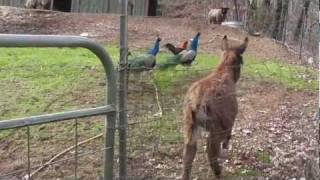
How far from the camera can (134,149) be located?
22.2 feet

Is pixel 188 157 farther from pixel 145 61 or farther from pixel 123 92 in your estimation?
pixel 145 61

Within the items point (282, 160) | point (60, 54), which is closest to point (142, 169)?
point (282, 160)

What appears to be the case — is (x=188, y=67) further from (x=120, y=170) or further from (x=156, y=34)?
(x=156, y=34)

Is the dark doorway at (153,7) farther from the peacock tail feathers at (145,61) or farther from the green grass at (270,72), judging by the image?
the peacock tail feathers at (145,61)

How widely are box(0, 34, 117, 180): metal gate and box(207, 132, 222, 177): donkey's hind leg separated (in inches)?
67.5

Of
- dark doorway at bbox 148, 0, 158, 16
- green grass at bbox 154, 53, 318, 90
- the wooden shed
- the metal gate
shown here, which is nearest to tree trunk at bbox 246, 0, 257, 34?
the wooden shed


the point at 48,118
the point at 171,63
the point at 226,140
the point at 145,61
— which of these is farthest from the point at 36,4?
the point at 48,118

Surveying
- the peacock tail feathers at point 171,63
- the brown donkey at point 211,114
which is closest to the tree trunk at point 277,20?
the peacock tail feathers at point 171,63

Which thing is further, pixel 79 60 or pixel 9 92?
pixel 79 60

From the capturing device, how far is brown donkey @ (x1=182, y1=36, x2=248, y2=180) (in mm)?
6035

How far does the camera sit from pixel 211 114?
610 cm

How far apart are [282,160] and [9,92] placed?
4.37 metres

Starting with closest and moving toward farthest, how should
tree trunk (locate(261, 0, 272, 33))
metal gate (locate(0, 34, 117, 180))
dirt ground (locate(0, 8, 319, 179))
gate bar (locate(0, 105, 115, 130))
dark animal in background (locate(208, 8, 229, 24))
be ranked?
metal gate (locate(0, 34, 117, 180)) → gate bar (locate(0, 105, 115, 130)) → dirt ground (locate(0, 8, 319, 179)) → tree trunk (locate(261, 0, 272, 33)) → dark animal in background (locate(208, 8, 229, 24))

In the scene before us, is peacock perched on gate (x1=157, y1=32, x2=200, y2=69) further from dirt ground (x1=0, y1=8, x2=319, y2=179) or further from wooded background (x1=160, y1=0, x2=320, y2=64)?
wooded background (x1=160, y1=0, x2=320, y2=64)
